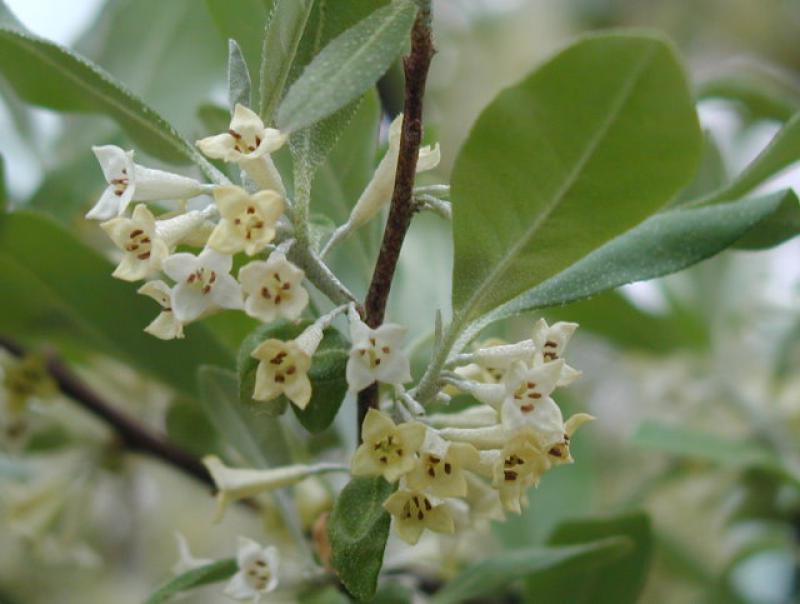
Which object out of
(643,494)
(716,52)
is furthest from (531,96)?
(716,52)

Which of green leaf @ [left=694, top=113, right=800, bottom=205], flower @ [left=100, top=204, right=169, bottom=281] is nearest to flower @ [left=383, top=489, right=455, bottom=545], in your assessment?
flower @ [left=100, top=204, right=169, bottom=281]

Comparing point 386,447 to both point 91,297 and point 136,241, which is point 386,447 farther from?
point 91,297

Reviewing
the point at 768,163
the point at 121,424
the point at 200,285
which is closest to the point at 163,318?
the point at 200,285

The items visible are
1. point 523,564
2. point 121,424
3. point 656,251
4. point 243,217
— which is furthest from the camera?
point 121,424

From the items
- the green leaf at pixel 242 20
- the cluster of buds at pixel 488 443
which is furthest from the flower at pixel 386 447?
the green leaf at pixel 242 20

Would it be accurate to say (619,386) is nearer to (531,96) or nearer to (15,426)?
(15,426)

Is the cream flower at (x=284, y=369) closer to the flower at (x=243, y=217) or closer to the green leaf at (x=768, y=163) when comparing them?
the flower at (x=243, y=217)

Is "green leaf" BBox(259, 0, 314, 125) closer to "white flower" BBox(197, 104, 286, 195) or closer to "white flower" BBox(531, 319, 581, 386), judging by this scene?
"white flower" BBox(197, 104, 286, 195)
